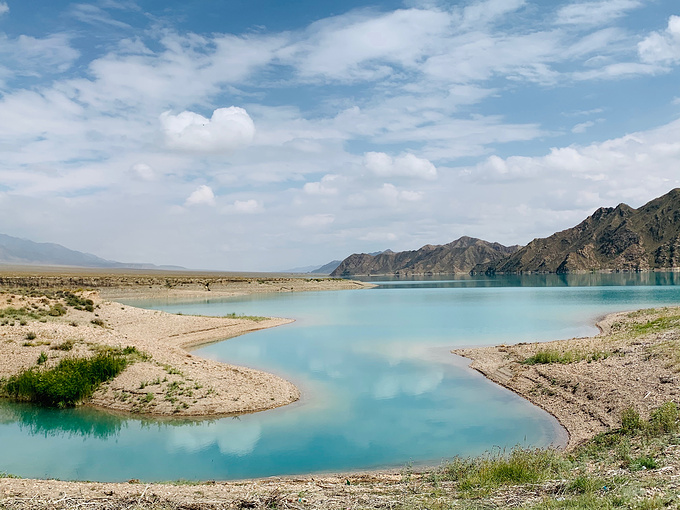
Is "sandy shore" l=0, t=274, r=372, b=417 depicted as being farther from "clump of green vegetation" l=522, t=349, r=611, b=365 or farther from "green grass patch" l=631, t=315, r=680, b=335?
"green grass patch" l=631, t=315, r=680, b=335

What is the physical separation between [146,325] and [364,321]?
21.0 m

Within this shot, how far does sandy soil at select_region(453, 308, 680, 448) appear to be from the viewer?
53.4 feet

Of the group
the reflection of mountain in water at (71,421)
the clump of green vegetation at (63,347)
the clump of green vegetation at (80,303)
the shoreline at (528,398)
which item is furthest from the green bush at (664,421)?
the clump of green vegetation at (80,303)

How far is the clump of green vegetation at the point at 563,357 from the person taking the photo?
2305 cm

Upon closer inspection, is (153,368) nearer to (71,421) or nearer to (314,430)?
(71,421)

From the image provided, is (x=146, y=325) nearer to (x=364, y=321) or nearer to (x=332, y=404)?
(x=364, y=321)

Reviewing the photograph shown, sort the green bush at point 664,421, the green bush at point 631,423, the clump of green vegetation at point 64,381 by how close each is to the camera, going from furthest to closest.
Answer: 1. the clump of green vegetation at point 64,381
2. the green bush at point 631,423
3. the green bush at point 664,421

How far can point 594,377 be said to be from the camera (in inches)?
784

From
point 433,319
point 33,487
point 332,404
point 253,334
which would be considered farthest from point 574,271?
point 33,487

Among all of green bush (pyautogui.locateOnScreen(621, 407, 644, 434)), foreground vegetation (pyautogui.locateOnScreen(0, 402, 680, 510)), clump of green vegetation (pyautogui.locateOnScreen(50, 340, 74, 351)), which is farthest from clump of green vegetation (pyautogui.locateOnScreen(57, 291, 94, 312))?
green bush (pyautogui.locateOnScreen(621, 407, 644, 434))

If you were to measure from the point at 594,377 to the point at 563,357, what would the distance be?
3.68 meters

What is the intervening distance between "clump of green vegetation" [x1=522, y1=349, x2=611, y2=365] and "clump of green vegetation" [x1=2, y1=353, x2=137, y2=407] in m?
19.6

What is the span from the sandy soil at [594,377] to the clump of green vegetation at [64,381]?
58.5 ft

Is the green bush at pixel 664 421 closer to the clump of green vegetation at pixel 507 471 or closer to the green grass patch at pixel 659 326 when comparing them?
the clump of green vegetation at pixel 507 471
